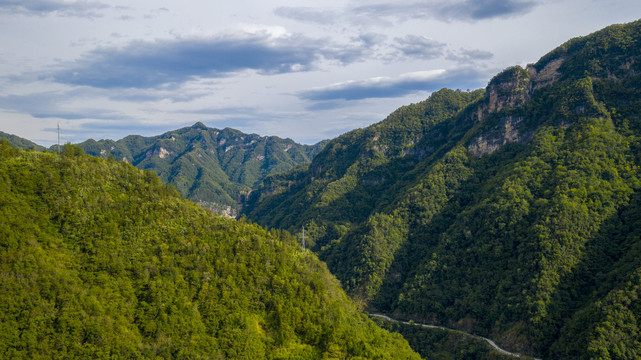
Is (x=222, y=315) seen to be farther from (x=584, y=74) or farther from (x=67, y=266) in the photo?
(x=584, y=74)

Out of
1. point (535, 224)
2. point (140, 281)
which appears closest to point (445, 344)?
point (535, 224)

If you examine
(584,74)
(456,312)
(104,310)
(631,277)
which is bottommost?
(456,312)

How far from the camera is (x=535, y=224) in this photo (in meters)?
119

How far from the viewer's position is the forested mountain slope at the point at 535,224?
99.1 m

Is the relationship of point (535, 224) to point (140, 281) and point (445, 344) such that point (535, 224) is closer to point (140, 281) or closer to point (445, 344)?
point (445, 344)

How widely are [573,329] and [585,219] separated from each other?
36.0 m


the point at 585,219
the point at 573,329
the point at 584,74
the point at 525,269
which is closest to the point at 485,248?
the point at 525,269

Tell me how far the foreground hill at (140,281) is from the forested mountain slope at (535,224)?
4414 centimetres

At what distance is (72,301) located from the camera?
6138 cm

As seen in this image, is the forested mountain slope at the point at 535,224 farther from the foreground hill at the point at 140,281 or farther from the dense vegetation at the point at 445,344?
the foreground hill at the point at 140,281

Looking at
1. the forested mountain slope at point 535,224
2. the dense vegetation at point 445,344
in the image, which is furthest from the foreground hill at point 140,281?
the forested mountain slope at point 535,224

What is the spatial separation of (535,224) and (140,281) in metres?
111

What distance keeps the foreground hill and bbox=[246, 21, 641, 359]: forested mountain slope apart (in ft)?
145

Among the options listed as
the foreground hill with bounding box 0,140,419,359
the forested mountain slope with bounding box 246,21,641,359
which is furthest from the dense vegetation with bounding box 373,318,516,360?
the foreground hill with bounding box 0,140,419,359
